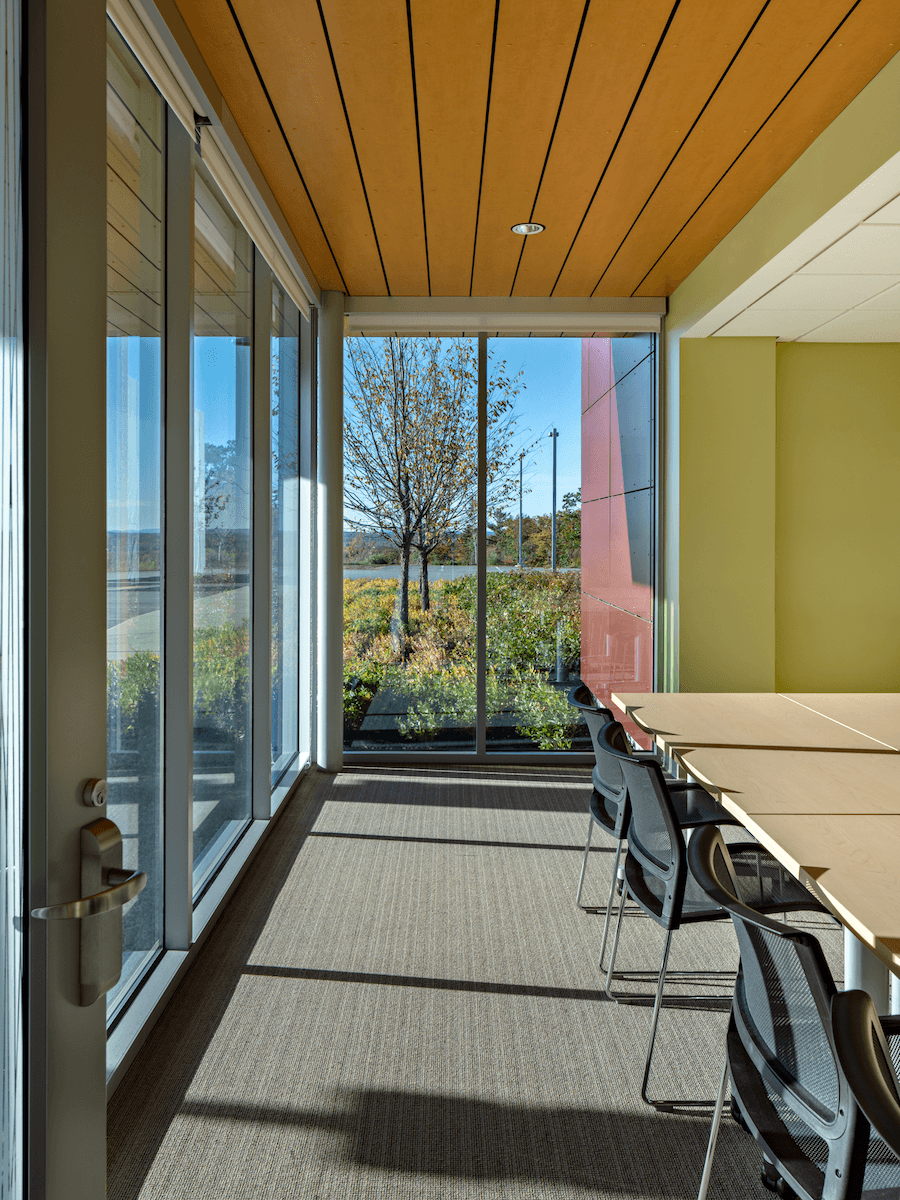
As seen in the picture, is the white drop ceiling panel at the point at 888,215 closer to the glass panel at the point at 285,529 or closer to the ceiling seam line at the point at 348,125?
the ceiling seam line at the point at 348,125

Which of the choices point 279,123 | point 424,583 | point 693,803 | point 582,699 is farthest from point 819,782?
point 424,583

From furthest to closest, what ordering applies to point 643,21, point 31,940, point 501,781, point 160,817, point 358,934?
point 501,781 < point 358,934 < point 160,817 < point 643,21 < point 31,940

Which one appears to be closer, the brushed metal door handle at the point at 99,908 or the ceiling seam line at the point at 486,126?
the brushed metal door handle at the point at 99,908

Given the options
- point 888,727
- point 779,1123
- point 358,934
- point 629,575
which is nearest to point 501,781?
point 629,575

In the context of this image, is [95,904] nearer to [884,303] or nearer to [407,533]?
[884,303]

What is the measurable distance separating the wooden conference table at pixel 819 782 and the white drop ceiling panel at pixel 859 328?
2283mm

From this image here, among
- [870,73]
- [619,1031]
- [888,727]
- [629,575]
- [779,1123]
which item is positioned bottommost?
[619,1031]

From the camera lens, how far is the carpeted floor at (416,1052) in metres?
2.04

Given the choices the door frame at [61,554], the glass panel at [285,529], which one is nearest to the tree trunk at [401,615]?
the glass panel at [285,529]

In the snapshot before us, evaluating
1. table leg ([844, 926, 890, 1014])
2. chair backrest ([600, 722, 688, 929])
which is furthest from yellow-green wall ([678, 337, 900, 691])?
A: table leg ([844, 926, 890, 1014])

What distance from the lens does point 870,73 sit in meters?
2.88

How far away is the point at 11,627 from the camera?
0.99 m

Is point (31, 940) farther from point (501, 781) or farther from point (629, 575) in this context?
point (629, 575)

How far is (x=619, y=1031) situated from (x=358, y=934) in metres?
1.13
